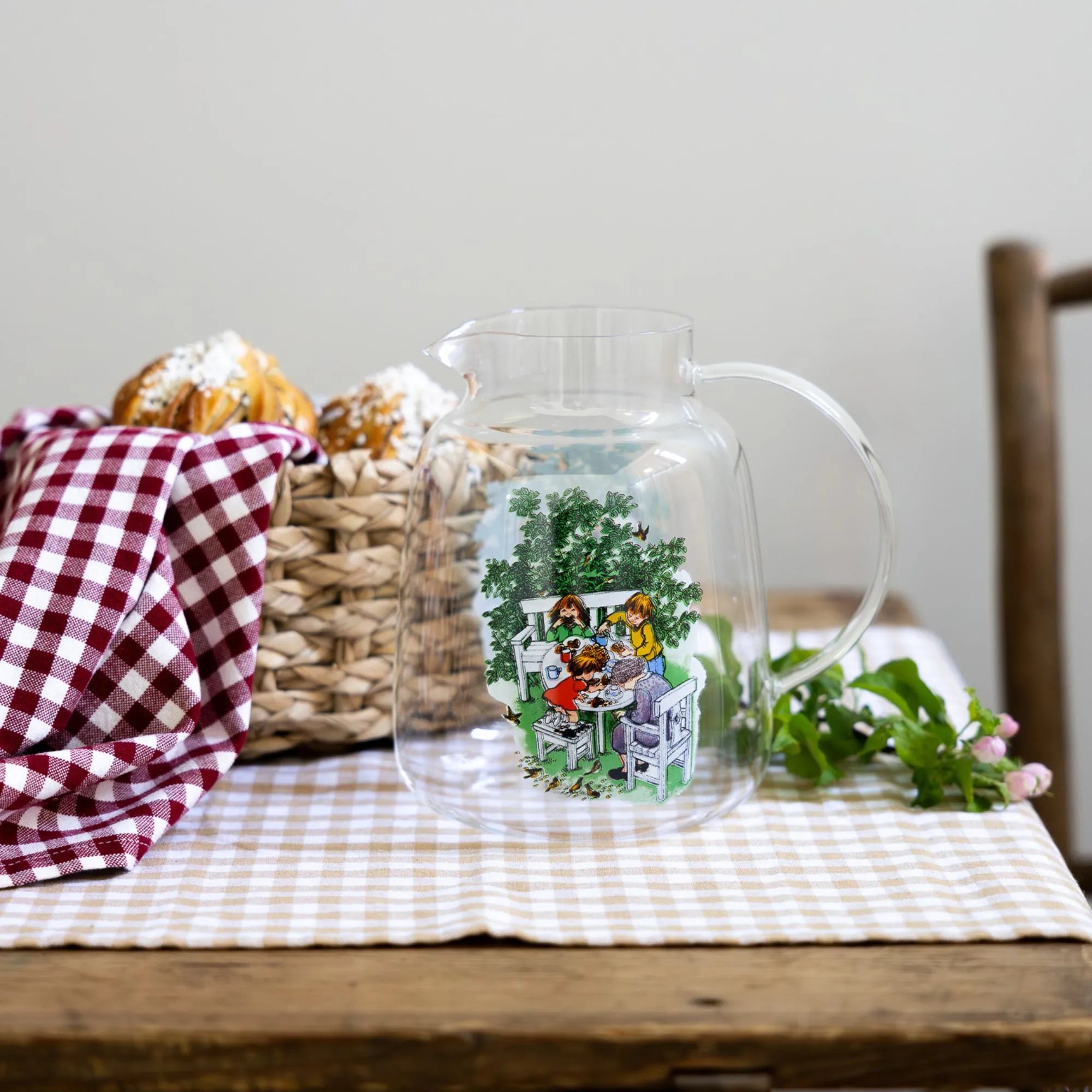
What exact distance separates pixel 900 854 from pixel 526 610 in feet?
0.67

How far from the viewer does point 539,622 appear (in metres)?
0.53

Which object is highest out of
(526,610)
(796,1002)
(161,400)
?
(161,400)

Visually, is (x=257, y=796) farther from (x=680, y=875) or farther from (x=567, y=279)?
(x=567, y=279)

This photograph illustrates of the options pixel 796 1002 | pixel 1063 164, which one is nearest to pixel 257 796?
pixel 796 1002

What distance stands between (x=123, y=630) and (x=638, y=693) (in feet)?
0.82

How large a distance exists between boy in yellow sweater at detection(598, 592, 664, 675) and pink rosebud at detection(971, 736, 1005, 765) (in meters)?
0.19

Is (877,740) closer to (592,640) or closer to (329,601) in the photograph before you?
(592,640)

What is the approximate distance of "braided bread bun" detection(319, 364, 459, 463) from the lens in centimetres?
68

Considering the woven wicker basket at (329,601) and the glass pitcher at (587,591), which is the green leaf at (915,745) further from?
the woven wicker basket at (329,601)

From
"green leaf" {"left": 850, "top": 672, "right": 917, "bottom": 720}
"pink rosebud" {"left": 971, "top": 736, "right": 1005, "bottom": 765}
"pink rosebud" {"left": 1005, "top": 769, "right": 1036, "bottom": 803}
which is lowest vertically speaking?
"pink rosebud" {"left": 1005, "top": 769, "right": 1036, "bottom": 803}

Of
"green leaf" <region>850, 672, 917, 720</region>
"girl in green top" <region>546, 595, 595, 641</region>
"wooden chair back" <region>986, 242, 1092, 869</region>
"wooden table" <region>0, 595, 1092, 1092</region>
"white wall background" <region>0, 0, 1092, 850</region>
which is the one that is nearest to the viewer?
"wooden table" <region>0, 595, 1092, 1092</region>

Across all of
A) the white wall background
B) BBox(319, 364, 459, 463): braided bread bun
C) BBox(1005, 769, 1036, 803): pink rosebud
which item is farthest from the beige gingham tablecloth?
the white wall background

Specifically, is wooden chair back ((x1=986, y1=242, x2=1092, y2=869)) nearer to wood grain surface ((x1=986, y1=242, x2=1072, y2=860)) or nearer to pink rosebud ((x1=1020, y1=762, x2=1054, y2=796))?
wood grain surface ((x1=986, y1=242, x2=1072, y2=860))

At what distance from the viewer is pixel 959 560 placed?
4.06 ft
